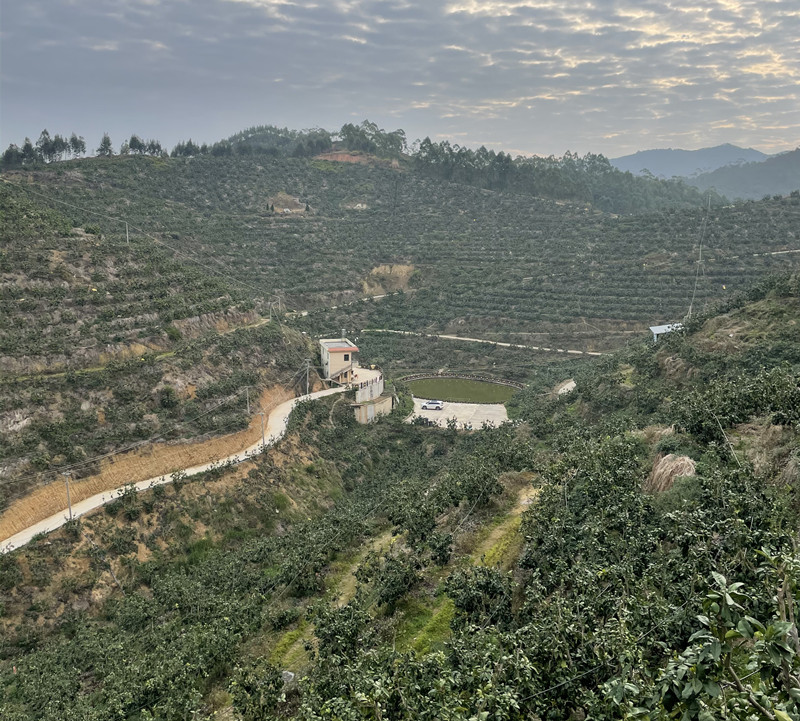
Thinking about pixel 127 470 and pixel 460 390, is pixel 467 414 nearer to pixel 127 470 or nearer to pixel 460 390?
pixel 460 390

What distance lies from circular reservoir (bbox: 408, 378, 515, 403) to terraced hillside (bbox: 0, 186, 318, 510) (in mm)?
13157

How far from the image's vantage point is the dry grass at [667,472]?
1717 centimetres

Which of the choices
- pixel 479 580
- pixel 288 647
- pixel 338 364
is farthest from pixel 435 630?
pixel 338 364

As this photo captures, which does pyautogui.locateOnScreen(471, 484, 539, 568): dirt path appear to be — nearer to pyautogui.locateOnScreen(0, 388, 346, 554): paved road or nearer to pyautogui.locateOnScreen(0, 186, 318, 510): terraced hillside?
pyautogui.locateOnScreen(0, 388, 346, 554): paved road

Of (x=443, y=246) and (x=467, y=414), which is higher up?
(x=443, y=246)

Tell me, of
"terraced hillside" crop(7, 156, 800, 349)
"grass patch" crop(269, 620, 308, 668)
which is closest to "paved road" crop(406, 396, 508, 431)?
"terraced hillside" crop(7, 156, 800, 349)

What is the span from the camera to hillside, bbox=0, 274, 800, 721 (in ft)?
30.3

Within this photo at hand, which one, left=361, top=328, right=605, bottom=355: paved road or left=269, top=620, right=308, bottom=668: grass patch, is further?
left=361, top=328, right=605, bottom=355: paved road

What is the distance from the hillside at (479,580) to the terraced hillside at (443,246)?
92.3 ft

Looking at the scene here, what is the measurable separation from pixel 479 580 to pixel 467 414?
28945 millimetres

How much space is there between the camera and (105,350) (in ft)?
97.7

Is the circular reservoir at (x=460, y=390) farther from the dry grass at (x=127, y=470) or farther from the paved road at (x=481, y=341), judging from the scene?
the dry grass at (x=127, y=470)

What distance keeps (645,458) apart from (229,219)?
59.8 meters

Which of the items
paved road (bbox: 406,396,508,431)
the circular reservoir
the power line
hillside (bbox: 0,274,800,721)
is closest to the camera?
hillside (bbox: 0,274,800,721)
